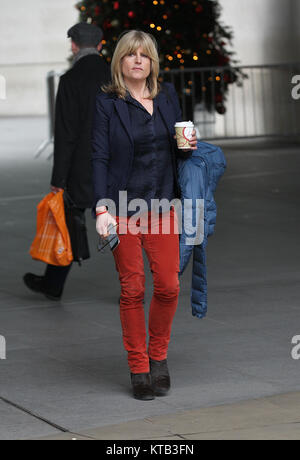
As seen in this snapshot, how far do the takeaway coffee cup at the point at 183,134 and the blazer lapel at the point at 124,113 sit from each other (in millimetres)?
256

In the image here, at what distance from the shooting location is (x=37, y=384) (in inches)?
219

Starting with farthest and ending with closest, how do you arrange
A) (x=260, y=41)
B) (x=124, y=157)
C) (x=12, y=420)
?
1. (x=260, y=41)
2. (x=124, y=157)
3. (x=12, y=420)

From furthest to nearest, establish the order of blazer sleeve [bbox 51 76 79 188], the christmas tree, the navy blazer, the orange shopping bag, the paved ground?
the christmas tree < the orange shopping bag < blazer sleeve [bbox 51 76 79 188] < the navy blazer < the paved ground

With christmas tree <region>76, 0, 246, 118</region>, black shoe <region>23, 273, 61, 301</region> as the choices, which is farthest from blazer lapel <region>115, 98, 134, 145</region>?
christmas tree <region>76, 0, 246, 118</region>

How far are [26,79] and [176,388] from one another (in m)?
22.8

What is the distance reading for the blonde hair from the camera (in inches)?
209

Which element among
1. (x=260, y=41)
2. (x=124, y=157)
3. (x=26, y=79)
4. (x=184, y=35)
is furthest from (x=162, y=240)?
(x=26, y=79)

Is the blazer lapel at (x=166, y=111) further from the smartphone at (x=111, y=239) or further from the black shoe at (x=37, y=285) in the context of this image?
the black shoe at (x=37, y=285)

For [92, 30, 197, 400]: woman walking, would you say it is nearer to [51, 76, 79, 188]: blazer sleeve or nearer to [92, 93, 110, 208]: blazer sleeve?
[92, 93, 110, 208]: blazer sleeve

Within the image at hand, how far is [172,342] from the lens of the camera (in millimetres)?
6375

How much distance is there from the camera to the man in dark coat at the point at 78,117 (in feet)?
23.9

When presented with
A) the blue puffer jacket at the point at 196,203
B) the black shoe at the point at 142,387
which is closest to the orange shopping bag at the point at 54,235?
the blue puffer jacket at the point at 196,203
